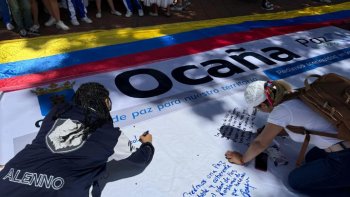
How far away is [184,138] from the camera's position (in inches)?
94.3

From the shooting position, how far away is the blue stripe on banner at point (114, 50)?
2.92m

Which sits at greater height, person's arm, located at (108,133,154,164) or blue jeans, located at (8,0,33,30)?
blue jeans, located at (8,0,33,30)

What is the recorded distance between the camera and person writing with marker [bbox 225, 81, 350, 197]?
1.85 metres

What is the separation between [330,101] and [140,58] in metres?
1.96

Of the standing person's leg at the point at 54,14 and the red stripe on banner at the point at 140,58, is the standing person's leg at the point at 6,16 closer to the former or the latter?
the standing person's leg at the point at 54,14

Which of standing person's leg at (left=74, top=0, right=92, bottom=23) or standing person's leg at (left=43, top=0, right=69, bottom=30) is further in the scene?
standing person's leg at (left=74, top=0, right=92, bottom=23)

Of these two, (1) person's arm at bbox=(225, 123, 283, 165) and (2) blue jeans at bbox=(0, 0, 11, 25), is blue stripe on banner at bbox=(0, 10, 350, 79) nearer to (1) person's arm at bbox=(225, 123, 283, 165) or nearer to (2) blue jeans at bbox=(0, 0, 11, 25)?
(2) blue jeans at bbox=(0, 0, 11, 25)

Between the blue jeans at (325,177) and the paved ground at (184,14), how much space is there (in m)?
3.13

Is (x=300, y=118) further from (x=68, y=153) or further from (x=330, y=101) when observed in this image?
(x=68, y=153)

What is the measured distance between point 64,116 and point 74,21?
2849 mm

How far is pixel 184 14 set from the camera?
5.05m

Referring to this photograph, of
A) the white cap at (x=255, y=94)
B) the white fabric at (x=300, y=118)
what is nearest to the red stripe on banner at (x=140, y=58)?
the white cap at (x=255, y=94)

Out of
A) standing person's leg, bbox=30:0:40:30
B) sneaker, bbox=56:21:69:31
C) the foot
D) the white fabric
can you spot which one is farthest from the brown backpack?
the foot

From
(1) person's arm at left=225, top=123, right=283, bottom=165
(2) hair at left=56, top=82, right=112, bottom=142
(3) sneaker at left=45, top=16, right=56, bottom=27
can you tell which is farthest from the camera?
(3) sneaker at left=45, top=16, right=56, bottom=27
